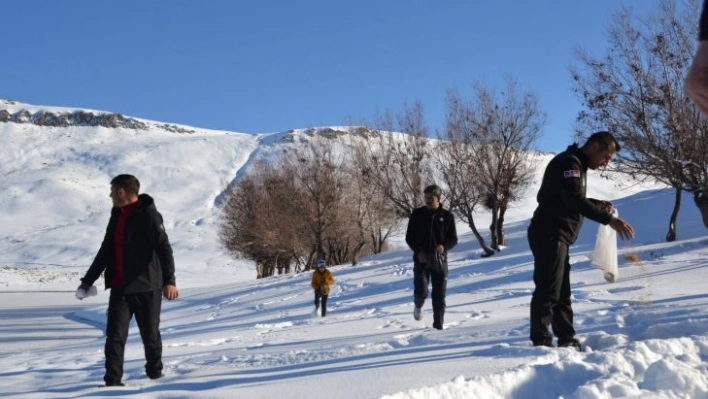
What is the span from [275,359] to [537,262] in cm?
254

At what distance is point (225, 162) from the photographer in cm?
12412

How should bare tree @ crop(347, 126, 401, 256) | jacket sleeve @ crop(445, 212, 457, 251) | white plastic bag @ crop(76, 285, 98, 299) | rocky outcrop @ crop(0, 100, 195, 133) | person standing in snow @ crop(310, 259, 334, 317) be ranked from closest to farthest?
white plastic bag @ crop(76, 285, 98, 299)
jacket sleeve @ crop(445, 212, 457, 251)
person standing in snow @ crop(310, 259, 334, 317)
bare tree @ crop(347, 126, 401, 256)
rocky outcrop @ crop(0, 100, 195, 133)

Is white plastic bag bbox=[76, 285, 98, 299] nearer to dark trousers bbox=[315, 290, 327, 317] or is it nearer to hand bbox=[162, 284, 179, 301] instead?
hand bbox=[162, 284, 179, 301]

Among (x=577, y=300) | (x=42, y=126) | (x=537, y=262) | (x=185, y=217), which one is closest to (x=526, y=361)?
(x=537, y=262)

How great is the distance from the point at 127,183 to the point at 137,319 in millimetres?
1120

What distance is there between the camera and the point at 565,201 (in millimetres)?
5441

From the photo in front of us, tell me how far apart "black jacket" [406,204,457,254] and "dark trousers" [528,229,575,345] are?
2.27m

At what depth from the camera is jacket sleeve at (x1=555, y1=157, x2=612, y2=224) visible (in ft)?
17.4

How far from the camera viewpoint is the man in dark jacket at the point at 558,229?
548 centimetres

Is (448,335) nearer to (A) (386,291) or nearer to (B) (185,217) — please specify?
(A) (386,291)

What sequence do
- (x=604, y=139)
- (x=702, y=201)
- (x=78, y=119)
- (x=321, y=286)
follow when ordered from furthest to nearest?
(x=78, y=119), (x=702, y=201), (x=321, y=286), (x=604, y=139)

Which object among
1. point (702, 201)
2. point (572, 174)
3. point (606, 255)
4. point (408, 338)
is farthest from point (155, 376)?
point (702, 201)

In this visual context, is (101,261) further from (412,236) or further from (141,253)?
(412,236)

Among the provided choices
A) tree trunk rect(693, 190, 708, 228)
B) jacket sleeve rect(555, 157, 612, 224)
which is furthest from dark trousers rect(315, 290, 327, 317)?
tree trunk rect(693, 190, 708, 228)
